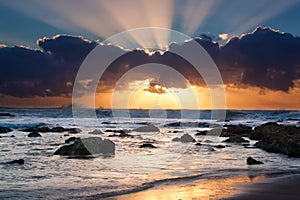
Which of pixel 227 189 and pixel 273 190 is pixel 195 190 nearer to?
pixel 227 189

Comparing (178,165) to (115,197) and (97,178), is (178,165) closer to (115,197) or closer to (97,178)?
(97,178)

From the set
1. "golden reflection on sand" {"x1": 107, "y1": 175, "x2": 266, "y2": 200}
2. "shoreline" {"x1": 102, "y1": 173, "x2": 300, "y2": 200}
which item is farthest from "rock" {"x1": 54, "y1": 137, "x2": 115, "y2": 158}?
"golden reflection on sand" {"x1": 107, "y1": 175, "x2": 266, "y2": 200}

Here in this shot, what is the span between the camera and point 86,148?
18375 millimetres

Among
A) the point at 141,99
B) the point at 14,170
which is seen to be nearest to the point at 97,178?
the point at 14,170

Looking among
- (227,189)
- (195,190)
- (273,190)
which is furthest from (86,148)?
(273,190)

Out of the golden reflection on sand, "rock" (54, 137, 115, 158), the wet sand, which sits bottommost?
the wet sand

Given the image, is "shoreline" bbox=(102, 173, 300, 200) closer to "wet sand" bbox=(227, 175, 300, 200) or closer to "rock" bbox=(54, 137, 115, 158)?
"wet sand" bbox=(227, 175, 300, 200)

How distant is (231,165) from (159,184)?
5.51 metres

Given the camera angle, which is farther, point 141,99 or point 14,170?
point 141,99

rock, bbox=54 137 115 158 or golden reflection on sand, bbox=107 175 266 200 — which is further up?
rock, bbox=54 137 115 158

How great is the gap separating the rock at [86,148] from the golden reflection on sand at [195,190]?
333 inches

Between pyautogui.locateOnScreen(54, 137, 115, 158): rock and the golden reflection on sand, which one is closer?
the golden reflection on sand

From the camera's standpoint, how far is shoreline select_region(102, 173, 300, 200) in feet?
29.9

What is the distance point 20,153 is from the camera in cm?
1847
